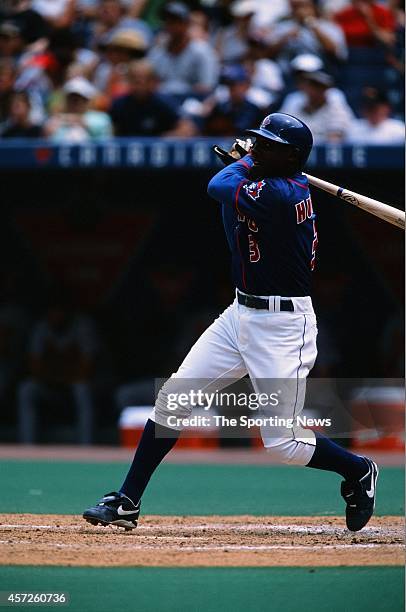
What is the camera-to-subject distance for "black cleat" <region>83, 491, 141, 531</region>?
4.85 meters

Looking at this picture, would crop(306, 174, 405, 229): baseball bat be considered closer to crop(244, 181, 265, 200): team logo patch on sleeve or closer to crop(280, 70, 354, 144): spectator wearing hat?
crop(244, 181, 265, 200): team logo patch on sleeve

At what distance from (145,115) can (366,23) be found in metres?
2.13

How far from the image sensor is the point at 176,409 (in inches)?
193

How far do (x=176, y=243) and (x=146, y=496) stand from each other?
3693 mm

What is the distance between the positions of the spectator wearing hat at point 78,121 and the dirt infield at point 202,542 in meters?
3.89

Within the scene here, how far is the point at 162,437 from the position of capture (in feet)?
16.1

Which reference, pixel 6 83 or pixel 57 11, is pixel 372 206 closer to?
pixel 6 83

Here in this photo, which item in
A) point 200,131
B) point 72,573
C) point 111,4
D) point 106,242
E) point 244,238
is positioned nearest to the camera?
point 72,573

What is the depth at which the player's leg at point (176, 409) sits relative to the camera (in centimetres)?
489

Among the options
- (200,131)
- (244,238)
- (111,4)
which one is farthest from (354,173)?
(244,238)

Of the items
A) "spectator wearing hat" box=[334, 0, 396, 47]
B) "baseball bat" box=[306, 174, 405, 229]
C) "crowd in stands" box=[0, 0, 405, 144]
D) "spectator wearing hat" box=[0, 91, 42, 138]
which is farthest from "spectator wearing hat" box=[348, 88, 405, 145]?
"baseball bat" box=[306, 174, 405, 229]

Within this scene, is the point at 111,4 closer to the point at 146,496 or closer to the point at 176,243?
the point at 176,243

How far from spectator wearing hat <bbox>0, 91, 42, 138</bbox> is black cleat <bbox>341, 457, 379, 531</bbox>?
476 centimetres

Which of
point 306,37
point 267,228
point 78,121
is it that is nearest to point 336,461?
point 267,228
